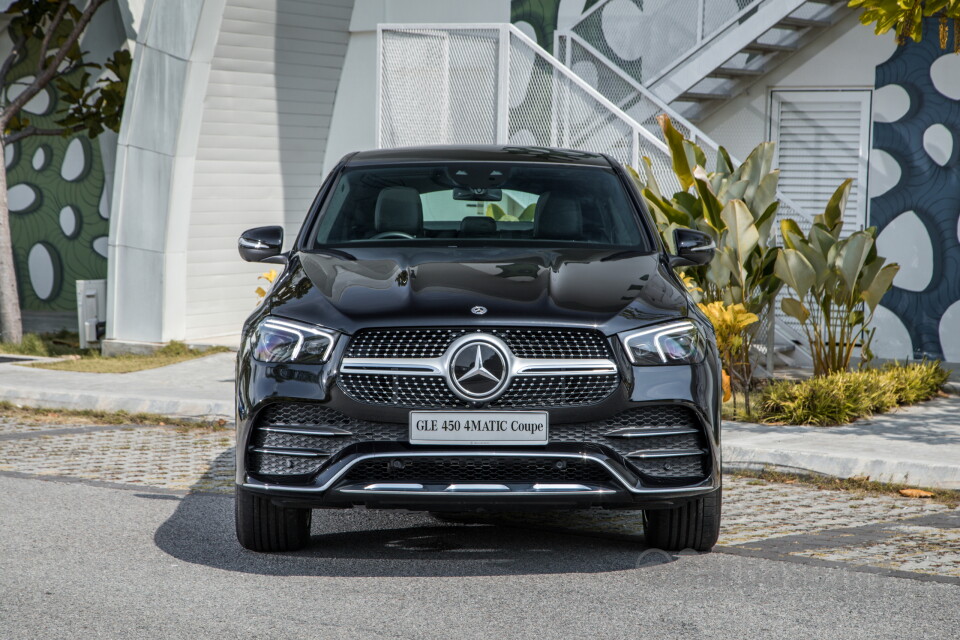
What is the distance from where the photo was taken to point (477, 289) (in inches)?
207

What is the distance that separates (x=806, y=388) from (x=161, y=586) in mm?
5574

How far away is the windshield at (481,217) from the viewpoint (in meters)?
6.30

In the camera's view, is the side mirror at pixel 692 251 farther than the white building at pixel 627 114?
No

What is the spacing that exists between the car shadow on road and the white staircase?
27.1 ft

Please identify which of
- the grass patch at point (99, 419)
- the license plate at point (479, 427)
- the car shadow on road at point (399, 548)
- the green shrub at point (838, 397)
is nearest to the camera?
the license plate at point (479, 427)

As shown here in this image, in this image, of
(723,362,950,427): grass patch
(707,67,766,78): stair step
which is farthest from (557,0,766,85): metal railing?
(723,362,950,427): grass patch

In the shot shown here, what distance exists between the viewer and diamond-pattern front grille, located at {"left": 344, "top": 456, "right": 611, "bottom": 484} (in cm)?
496

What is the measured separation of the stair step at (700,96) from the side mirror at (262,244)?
8272mm

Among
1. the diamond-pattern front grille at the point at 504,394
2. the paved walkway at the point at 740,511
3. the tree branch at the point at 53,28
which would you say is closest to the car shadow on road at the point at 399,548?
the paved walkway at the point at 740,511

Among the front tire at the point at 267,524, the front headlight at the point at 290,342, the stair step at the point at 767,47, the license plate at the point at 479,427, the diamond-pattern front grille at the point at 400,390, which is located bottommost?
the front tire at the point at 267,524

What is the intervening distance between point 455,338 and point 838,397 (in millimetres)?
4953

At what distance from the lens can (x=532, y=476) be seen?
4988 mm

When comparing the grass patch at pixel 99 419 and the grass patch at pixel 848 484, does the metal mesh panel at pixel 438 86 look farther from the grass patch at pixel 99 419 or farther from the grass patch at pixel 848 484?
the grass patch at pixel 848 484

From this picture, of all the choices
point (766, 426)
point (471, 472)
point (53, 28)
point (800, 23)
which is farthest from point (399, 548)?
point (53, 28)
